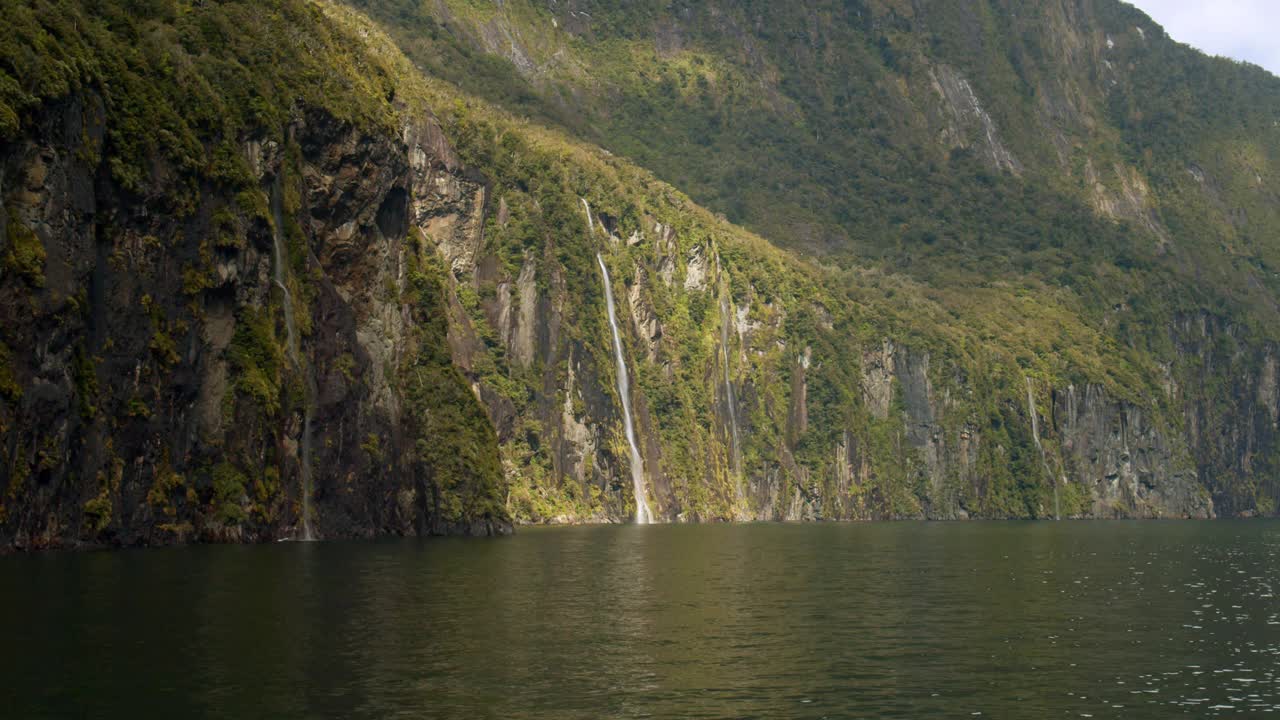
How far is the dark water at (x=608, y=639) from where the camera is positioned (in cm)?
3125

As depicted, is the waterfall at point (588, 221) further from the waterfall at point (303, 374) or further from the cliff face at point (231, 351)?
the waterfall at point (303, 374)

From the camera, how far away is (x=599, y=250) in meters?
189

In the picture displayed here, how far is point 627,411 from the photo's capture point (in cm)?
17525

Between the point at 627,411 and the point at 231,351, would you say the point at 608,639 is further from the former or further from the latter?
the point at 627,411

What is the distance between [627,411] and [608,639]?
133 metres

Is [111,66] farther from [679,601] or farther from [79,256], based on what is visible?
[679,601]

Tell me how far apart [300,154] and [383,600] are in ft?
181

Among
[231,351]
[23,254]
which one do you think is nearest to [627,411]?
[231,351]

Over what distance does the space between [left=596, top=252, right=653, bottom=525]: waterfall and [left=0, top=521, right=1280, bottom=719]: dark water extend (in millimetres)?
96250

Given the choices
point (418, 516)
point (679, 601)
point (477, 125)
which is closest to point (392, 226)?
point (418, 516)

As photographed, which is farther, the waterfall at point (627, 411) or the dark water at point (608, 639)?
the waterfall at point (627, 411)

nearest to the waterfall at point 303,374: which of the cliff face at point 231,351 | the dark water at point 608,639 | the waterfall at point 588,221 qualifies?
the cliff face at point 231,351

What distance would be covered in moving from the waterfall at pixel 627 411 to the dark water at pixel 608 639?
96.2 metres

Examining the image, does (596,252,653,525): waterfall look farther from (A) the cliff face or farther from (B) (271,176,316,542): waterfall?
(B) (271,176,316,542): waterfall
